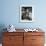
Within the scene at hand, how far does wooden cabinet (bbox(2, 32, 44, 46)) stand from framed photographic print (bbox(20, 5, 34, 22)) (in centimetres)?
63

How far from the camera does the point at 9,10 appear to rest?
402 cm

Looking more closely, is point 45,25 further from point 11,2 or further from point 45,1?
point 11,2

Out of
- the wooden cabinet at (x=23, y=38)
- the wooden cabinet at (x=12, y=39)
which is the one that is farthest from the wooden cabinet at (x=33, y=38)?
the wooden cabinet at (x=12, y=39)

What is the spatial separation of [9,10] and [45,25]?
4.25 ft

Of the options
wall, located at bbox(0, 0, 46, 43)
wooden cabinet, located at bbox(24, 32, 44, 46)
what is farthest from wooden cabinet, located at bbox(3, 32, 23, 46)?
wall, located at bbox(0, 0, 46, 43)

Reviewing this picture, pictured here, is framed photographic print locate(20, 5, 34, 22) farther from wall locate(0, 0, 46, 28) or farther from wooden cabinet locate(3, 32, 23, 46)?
wooden cabinet locate(3, 32, 23, 46)

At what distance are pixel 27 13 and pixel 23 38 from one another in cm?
90

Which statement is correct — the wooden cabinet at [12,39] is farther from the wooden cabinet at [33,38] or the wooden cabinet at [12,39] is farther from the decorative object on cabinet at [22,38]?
the wooden cabinet at [33,38]

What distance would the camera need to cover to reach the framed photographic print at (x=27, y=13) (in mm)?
3998

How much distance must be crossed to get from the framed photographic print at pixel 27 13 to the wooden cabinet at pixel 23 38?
63cm

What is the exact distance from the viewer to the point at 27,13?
13.2 feet

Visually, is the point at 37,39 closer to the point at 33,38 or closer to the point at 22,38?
the point at 33,38

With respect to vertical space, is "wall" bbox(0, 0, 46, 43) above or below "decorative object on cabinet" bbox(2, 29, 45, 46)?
above

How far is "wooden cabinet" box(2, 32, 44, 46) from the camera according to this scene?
3.55 metres
